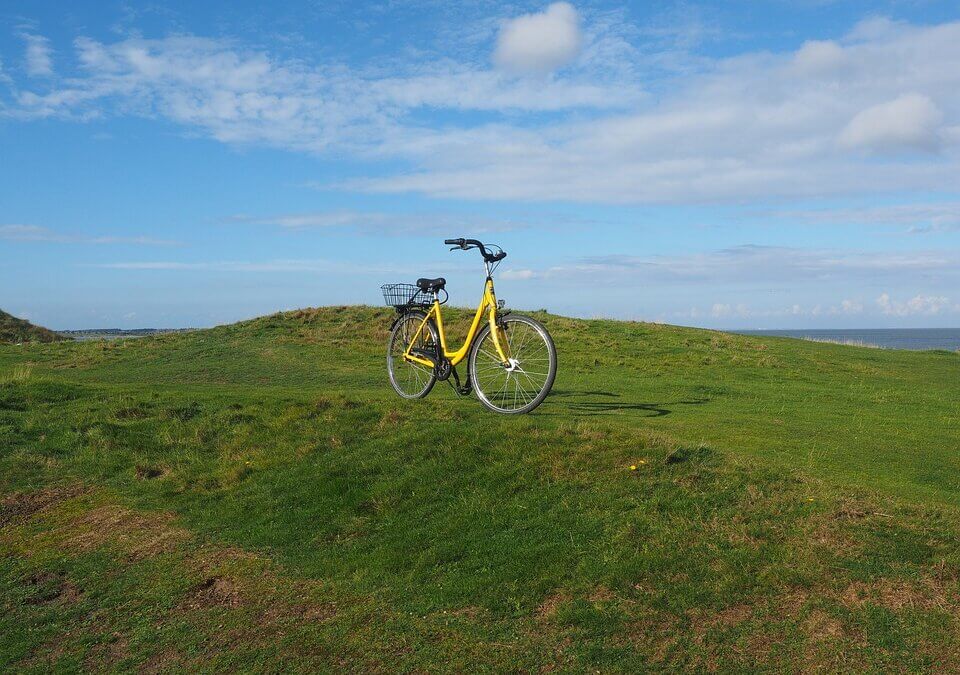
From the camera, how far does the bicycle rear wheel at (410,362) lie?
11875 mm

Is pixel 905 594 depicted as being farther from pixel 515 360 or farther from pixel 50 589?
pixel 50 589

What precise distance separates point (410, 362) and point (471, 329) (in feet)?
6.82

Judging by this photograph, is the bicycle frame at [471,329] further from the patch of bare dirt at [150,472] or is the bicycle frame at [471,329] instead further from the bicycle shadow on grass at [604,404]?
the patch of bare dirt at [150,472]

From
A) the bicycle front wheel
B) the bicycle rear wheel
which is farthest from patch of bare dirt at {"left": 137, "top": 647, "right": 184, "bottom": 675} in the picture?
the bicycle rear wheel

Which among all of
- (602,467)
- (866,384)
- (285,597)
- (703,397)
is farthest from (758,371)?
(285,597)

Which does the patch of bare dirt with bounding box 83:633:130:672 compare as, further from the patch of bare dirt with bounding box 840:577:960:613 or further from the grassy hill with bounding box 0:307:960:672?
the patch of bare dirt with bounding box 840:577:960:613

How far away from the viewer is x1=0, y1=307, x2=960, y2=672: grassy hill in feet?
17.9

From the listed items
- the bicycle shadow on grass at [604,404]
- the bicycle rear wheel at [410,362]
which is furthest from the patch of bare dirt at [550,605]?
the bicycle rear wheel at [410,362]

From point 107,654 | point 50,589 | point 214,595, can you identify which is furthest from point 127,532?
point 107,654

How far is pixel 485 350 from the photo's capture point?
1070 centimetres

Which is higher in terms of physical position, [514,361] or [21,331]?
[21,331]

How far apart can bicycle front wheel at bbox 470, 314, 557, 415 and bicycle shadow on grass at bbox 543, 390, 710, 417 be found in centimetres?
60

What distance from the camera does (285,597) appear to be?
250 inches

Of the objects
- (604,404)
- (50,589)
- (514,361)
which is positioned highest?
(514,361)
